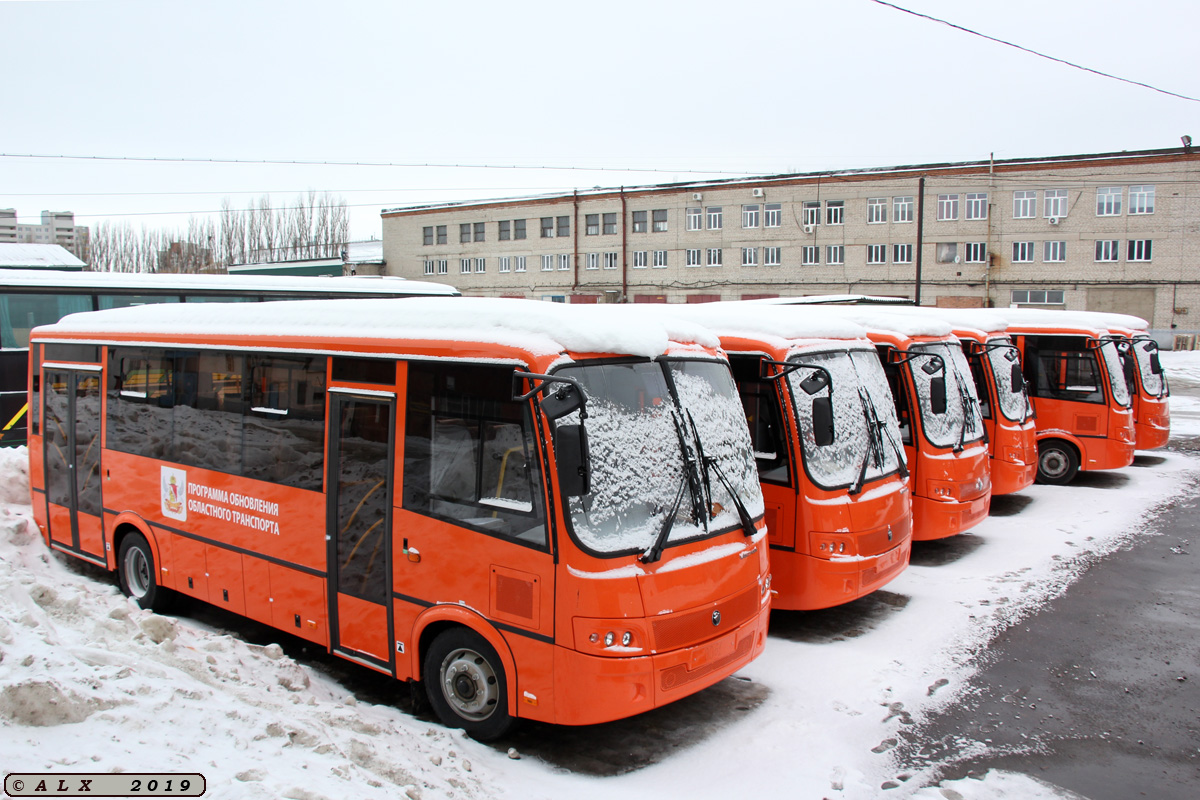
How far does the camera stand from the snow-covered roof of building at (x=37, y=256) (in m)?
22.4

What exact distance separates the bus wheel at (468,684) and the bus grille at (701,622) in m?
1.07

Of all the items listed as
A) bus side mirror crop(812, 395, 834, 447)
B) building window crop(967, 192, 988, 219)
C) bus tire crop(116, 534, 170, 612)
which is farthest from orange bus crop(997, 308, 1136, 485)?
building window crop(967, 192, 988, 219)

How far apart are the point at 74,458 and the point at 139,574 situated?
61.1 inches

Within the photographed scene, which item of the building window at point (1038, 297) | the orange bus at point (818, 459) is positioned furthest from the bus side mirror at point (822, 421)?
the building window at point (1038, 297)

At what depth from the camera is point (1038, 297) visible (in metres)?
47.2

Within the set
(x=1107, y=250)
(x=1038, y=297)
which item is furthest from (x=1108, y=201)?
(x=1038, y=297)

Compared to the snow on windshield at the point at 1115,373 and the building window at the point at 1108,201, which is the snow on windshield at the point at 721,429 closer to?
the snow on windshield at the point at 1115,373

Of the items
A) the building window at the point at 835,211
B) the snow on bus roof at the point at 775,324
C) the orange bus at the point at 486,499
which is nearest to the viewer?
the orange bus at the point at 486,499

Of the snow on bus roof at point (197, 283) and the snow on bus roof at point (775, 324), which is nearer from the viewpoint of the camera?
the snow on bus roof at point (775, 324)

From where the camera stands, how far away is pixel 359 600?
6105mm

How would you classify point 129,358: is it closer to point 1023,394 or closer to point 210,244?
point 1023,394

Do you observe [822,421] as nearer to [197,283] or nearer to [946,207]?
[197,283]

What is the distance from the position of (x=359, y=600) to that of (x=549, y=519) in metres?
1.99

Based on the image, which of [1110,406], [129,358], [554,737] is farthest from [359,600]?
[1110,406]
